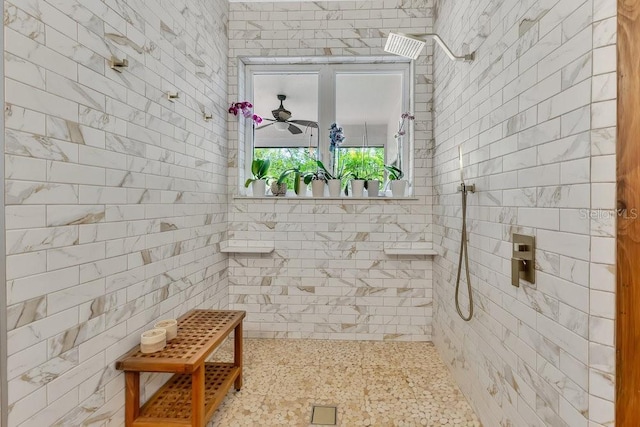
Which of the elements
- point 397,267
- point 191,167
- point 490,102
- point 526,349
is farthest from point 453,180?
point 191,167

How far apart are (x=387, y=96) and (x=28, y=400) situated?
295 cm

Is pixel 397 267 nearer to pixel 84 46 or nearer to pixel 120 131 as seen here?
pixel 120 131

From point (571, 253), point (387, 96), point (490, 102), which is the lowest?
point (571, 253)

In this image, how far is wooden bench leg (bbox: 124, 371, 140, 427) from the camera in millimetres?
1333

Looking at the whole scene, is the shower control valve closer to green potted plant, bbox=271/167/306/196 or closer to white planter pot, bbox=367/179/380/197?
white planter pot, bbox=367/179/380/197

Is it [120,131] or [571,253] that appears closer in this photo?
[571,253]

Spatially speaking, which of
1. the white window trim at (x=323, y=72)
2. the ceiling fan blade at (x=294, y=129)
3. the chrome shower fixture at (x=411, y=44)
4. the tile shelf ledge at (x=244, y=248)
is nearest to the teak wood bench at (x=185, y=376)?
the tile shelf ledge at (x=244, y=248)

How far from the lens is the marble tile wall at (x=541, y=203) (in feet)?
2.76

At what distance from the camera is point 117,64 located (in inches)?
50.3

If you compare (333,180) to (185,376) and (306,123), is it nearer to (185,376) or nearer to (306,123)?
(306,123)

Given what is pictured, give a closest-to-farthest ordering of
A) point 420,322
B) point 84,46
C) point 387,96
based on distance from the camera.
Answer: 1. point 84,46
2. point 420,322
3. point 387,96

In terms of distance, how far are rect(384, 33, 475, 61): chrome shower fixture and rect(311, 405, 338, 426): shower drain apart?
209 cm

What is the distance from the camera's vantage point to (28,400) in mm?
924

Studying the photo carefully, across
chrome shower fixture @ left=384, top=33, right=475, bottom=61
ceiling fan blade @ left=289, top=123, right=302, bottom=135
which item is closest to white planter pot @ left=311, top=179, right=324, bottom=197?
ceiling fan blade @ left=289, top=123, right=302, bottom=135
